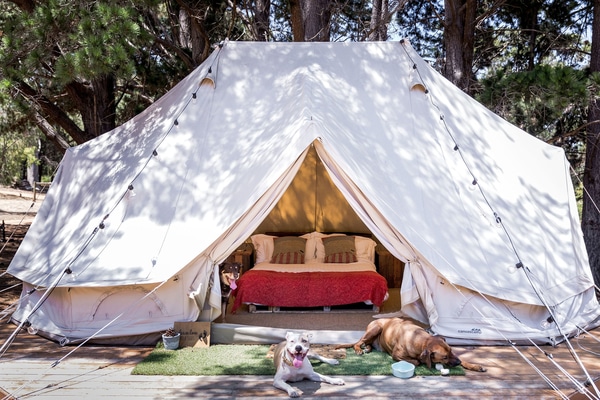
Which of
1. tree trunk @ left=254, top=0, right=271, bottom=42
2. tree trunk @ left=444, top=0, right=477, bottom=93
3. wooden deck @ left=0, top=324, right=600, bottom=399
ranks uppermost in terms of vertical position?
tree trunk @ left=254, top=0, right=271, bottom=42

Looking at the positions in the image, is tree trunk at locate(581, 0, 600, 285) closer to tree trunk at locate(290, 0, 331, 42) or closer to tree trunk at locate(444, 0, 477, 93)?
tree trunk at locate(444, 0, 477, 93)

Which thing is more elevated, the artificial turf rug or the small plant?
the small plant

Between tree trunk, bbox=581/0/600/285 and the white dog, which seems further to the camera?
tree trunk, bbox=581/0/600/285

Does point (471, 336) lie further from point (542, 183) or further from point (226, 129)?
point (226, 129)

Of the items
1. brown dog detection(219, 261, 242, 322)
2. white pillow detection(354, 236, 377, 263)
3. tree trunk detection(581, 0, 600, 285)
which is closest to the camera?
brown dog detection(219, 261, 242, 322)

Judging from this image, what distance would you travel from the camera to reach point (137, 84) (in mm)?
9664

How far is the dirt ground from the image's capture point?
737 centimetres

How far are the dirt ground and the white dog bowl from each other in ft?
12.6

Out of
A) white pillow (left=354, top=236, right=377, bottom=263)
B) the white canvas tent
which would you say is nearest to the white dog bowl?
the white canvas tent

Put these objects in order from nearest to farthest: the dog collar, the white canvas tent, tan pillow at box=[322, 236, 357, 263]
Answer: the dog collar → the white canvas tent → tan pillow at box=[322, 236, 357, 263]

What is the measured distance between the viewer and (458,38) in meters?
8.68

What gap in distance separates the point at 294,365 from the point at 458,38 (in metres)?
6.38

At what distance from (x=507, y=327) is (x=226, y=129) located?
10.7ft

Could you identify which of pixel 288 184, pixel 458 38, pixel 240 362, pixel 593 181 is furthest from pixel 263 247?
pixel 593 181
